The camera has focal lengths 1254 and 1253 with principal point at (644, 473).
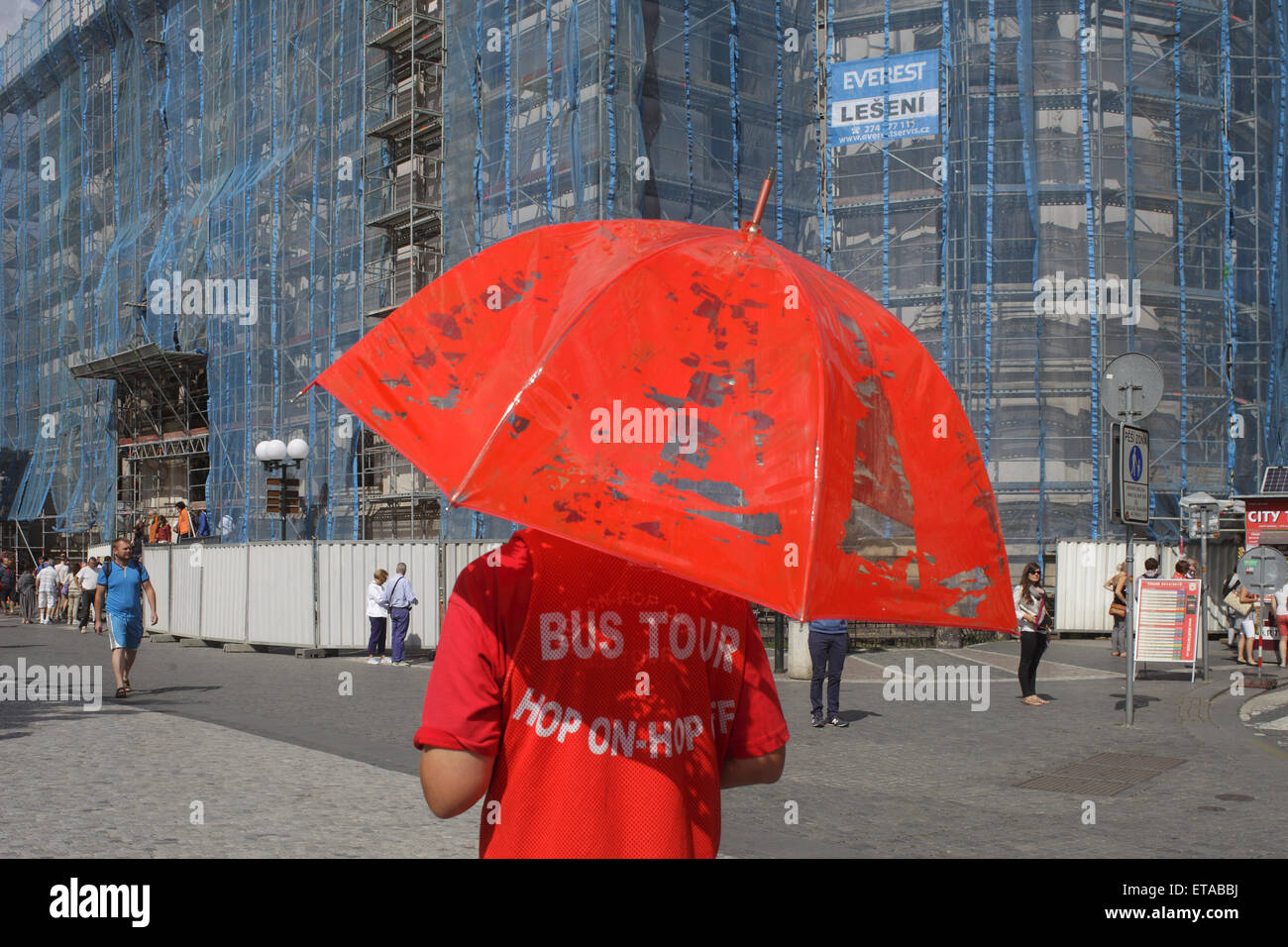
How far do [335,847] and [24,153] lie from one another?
46.6 meters

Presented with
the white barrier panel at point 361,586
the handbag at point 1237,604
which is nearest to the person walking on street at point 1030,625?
the handbag at point 1237,604

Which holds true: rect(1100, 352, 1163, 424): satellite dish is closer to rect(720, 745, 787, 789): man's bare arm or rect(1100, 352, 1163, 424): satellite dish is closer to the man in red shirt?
rect(720, 745, 787, 789): man's bare arm

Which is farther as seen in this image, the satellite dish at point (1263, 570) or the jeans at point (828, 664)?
the satellite dish at point (1263, 570)

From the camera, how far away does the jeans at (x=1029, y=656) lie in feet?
45.1

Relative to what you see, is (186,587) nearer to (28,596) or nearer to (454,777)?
(28,596)

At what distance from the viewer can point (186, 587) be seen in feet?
83.4

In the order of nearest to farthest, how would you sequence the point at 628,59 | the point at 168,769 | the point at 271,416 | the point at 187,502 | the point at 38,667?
the point at 168,769
the point at 38,667
the point at 628,59
the point at 271,416
the point at 187,502

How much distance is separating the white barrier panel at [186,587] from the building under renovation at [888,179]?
→ 176 inches

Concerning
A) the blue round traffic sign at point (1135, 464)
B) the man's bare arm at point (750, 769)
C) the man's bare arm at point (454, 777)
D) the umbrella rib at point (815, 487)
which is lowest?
the man's bare arm at point (750, 769)

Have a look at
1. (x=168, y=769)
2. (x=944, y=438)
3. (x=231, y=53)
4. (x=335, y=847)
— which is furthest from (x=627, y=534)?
(x=231, y=53)

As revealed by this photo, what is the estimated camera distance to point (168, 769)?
8.71 meters

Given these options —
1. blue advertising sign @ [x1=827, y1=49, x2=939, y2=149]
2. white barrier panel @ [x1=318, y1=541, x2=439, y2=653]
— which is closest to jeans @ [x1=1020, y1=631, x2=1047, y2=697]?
white barrier panel @ [x1=318, y1=541, x2=439, y2=653]

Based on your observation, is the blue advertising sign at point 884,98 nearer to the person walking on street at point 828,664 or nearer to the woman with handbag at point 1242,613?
the woman with handbag at point 1242,613

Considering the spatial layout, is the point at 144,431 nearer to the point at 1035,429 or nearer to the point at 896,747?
the point at 1035,429
